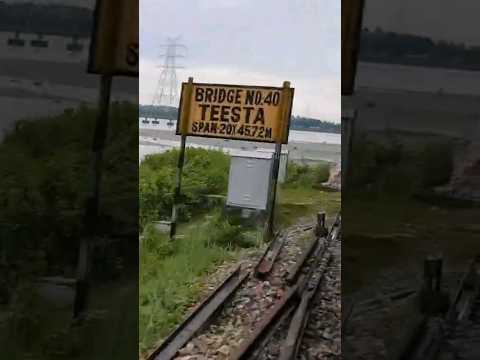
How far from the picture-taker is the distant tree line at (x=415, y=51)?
2.57 meters

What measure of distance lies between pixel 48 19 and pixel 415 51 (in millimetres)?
1827

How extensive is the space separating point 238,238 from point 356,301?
694 mm

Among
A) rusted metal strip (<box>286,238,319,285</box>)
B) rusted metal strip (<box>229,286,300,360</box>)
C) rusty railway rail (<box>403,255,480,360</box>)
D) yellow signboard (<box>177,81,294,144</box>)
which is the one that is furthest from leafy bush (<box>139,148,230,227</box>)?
rusty railway rail (<box>403,255,480,360</box>)

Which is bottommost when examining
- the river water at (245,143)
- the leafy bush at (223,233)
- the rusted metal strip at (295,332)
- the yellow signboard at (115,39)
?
the rusted metal strip at (295,332)

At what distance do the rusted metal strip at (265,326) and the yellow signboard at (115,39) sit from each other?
4.62ft

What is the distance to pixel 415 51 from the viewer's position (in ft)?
8.50

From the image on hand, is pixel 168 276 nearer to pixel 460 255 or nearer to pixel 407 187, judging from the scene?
pixel 407 187

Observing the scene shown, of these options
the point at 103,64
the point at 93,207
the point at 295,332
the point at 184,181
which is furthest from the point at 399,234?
the point at 103,64

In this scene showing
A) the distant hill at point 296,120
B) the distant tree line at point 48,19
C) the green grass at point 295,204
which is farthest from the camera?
the green grass at point 295,204

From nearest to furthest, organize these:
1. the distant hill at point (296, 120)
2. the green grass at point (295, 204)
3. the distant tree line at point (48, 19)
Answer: the distant tree line at point (48, 19), the distant hill at point (296, 120), the green grass at point (295, 204)

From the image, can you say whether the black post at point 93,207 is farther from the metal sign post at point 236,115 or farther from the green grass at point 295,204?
the green grass at point 295,204

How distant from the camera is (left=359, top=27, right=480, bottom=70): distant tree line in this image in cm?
257

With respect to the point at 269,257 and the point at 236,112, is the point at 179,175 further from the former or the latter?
the point at 269,257

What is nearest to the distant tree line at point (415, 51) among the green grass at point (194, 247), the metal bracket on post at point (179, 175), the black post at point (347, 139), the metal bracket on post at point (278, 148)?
the black post at point (347, 139)
